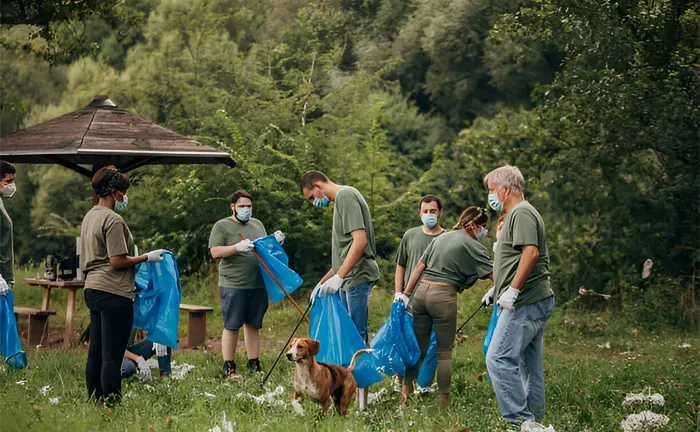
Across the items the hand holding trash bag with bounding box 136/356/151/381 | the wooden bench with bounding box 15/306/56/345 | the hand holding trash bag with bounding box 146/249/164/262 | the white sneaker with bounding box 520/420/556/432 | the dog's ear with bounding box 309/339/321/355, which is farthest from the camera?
the wooden bench with bounding box 15/306/56/345

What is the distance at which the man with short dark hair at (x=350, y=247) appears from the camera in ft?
21.0

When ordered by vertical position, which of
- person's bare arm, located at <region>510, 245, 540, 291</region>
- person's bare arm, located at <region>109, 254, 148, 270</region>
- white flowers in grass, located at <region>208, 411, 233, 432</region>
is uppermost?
person's bare arm, located at <region>510, 245, 540, 291</region>

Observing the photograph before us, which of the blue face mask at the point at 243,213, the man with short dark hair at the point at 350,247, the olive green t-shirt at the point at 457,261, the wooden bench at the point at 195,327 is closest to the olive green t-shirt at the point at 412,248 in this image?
the olive green t-shirt at the point at 457,261

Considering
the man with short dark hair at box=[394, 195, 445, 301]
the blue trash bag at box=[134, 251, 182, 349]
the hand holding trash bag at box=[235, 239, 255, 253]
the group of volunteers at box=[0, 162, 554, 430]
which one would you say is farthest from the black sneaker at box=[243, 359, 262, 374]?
the man with short dark hair at box=[394, 195, 445, 301]

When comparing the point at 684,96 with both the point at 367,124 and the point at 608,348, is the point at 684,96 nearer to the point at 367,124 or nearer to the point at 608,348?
the point at 608,348

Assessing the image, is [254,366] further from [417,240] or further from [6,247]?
[6,247]

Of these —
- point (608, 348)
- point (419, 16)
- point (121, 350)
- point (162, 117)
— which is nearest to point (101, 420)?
point (121, 350)

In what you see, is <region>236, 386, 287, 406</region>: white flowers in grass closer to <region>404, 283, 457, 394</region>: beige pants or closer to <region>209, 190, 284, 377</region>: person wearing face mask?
<region>404, 283, 457, 394</region>: beige pants

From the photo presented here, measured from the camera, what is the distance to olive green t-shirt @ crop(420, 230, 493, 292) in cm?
660

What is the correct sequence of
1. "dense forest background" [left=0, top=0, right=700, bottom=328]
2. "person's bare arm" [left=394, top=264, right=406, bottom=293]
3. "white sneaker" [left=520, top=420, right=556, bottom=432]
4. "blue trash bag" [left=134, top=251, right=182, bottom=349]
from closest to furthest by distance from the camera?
"white sneaker" [left=520, top=420, right=556, bottom=432] < "blue trash bag" [left=134, top=251, right=182, bottom=349] < "person's bare arm" [left=394, top=264, right=406, bottom=293] < "dense forest background" [left=0, top=0, right=700, bottom=328]

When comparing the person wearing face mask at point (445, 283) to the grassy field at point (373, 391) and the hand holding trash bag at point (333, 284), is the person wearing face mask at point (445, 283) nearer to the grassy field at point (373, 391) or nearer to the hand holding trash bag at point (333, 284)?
the grassy field at point (373, 391)

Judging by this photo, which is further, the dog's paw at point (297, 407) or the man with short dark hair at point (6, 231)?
the man with short dark hair at point (6, 231)

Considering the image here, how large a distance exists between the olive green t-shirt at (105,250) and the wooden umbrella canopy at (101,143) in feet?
12.6

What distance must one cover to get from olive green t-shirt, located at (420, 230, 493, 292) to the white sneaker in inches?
53.1
